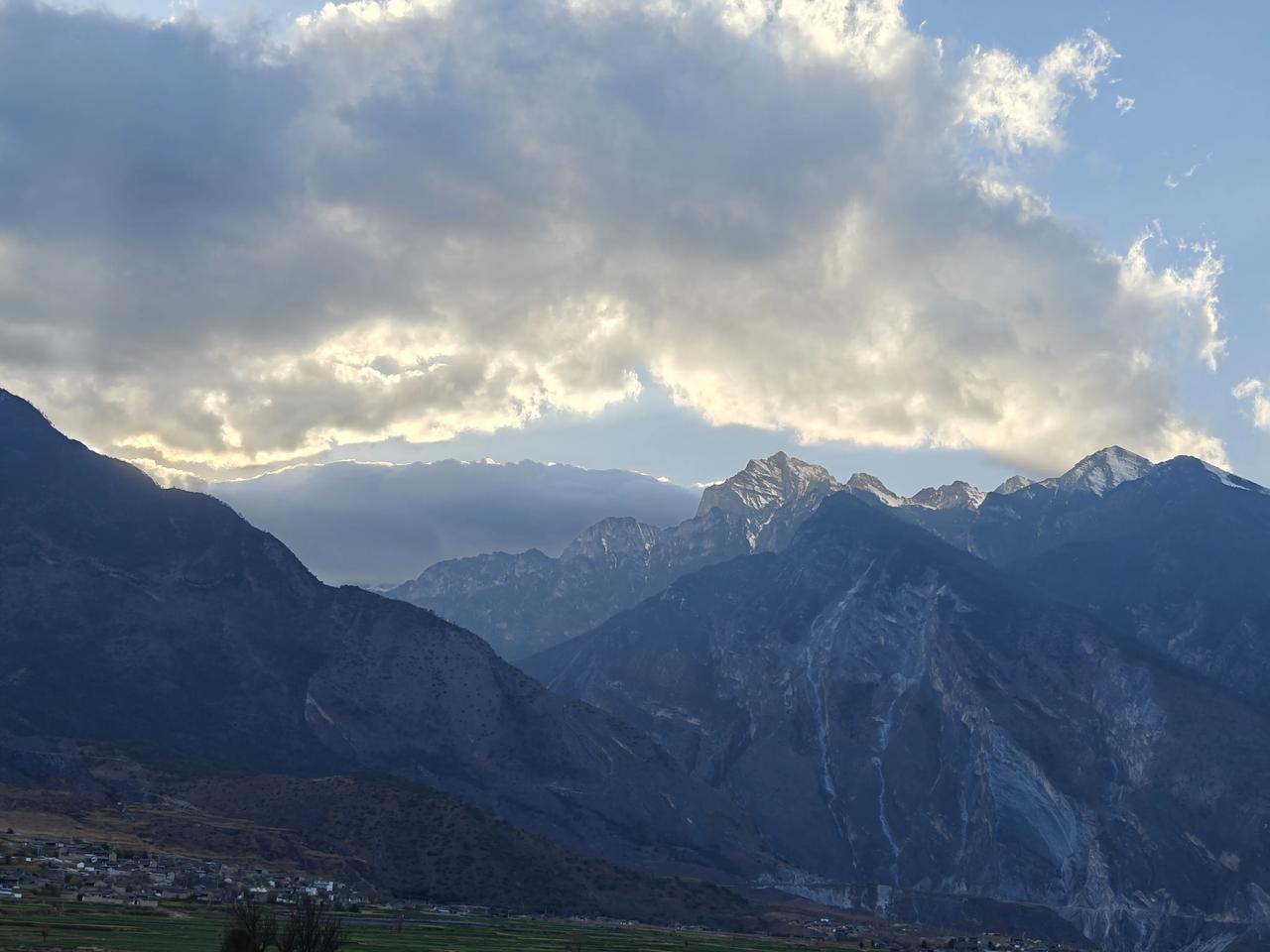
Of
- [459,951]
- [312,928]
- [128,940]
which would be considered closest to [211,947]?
[128,940]

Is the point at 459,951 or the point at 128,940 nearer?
the point at 128,940

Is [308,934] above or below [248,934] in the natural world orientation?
above

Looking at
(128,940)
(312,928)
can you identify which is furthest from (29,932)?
(312,928)

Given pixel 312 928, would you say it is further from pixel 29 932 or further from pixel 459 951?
pixel 459 951

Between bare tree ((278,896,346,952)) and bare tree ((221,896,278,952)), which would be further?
bare tree ((278,896,346,952))

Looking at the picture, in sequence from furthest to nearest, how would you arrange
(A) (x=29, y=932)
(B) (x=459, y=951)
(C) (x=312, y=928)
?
(B) (x=459, y=951) → (A) (x=29, y=932) → (C) (x=312, y=928)

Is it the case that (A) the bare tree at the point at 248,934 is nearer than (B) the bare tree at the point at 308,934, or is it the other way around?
(A) the bare tree at the point at 248,934

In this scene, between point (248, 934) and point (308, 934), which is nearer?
point (308, 934)

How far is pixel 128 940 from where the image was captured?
16512cm

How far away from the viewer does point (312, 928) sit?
109562 mm

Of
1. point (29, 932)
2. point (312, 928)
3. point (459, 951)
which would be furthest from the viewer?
point (459, 951)

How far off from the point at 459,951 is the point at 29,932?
5436cm

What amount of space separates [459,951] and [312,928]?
275ft

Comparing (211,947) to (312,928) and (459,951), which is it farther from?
(312,928)
